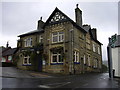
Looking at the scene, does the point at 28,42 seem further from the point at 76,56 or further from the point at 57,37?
the point at 76,56

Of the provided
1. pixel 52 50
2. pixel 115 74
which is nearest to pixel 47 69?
pixel 52 50

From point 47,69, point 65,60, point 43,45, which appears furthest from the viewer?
point 43,45

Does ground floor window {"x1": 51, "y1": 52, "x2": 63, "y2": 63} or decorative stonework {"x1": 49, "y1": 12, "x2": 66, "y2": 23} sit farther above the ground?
decorative stonework {"x1": 49, "y1": 12, "x2": 66, "y2": 23}

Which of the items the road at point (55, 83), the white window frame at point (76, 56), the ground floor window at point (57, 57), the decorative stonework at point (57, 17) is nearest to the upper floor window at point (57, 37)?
the ground floor window at point (57, 57)

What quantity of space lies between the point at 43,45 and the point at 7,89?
46.6ft

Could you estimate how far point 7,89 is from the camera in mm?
8133

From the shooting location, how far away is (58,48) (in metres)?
19.6

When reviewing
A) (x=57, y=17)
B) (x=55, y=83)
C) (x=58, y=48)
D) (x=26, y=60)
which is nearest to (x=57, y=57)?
(x=58, y=48)

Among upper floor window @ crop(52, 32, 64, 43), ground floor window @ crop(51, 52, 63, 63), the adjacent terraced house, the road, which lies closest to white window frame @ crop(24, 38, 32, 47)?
the adjacent terraced house

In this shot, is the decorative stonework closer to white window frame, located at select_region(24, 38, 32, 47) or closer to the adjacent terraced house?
the adjacent terraced house

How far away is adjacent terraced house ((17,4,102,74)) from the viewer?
63.2ft

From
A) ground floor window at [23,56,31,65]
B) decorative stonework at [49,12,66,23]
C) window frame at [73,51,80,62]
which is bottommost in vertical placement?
ground floor window at [23,56,31,65]

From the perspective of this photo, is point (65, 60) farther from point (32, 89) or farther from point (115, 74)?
point (32, 89)

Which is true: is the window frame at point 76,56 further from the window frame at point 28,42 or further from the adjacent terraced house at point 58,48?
the window frame at point 28,42
